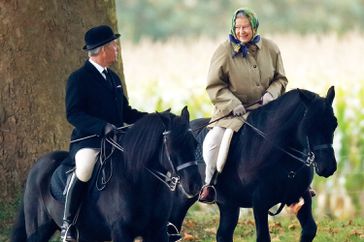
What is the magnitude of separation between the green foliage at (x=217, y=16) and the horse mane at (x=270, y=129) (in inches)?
1201

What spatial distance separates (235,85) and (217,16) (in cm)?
3277

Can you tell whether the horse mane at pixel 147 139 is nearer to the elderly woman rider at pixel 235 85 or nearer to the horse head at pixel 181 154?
the horse head at pixel 181 154

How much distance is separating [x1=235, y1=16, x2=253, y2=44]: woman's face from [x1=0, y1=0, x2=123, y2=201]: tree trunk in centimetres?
277

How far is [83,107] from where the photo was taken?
865cm

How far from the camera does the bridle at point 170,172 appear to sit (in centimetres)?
791

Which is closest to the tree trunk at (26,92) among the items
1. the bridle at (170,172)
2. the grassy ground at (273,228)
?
the grassy ground at (273,228)

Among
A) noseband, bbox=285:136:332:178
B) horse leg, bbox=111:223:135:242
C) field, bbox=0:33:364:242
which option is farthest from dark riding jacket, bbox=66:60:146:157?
field, bbox=0:33:364:242

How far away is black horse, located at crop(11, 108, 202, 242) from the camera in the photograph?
26.2 feet

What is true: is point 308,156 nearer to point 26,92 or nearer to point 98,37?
point 98,37

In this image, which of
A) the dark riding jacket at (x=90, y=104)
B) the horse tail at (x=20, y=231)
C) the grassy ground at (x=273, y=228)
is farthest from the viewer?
the grassy ground at (x=273, y=228)

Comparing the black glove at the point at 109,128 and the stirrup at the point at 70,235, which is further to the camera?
the stirrup at the point at 70,235

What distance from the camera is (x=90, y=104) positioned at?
343 inches

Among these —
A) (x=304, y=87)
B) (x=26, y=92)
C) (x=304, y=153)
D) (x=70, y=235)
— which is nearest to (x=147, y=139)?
(x=70, y=235)

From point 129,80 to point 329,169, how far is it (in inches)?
447
